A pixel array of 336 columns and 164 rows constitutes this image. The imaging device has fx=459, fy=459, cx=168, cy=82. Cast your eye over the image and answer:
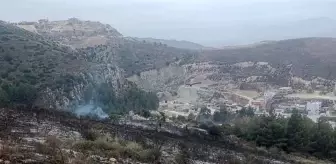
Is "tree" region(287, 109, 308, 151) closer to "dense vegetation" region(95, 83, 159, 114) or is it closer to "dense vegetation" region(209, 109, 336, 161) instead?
"dense vegetation" region(209, 109, 336, 161)

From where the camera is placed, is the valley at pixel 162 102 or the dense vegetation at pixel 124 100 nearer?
the valley at pixel 162 102

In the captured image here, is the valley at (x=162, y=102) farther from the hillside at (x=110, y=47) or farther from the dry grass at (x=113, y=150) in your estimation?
the hillside at (x=110, y=47)

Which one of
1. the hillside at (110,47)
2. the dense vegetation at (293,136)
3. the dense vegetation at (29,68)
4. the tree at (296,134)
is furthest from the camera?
the hillside at (110,47)

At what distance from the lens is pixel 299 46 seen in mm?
146250

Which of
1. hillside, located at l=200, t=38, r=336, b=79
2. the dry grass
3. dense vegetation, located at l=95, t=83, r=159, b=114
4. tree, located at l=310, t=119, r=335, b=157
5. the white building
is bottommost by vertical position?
the white building

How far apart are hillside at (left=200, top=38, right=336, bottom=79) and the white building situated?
27931mm

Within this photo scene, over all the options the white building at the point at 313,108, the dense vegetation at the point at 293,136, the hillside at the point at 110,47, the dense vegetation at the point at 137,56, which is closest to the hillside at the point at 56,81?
the dense vegetation at the point at 293,136

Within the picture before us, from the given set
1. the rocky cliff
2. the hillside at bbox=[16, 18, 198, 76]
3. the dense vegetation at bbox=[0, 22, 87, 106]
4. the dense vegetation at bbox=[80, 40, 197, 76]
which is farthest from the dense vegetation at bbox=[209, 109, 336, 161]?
the dense vegetation at bbox=[80, 40, 197, 76]

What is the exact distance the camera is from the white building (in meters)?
79.8

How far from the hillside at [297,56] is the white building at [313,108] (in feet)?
91.6

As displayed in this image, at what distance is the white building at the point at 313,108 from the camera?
79838 millimetres

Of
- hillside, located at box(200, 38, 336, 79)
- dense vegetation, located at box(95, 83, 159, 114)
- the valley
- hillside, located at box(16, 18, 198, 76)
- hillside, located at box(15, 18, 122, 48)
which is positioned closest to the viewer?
the valley

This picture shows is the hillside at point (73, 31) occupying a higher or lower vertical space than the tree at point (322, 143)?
higher

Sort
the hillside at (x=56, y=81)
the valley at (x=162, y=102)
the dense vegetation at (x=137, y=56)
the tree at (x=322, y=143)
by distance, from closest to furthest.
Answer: the valley at (x=162, y=102)
the tree at (x=322, y=143)
the hillside at (x=56, y=81)
the dense vegetation at (x=137, y=56)
